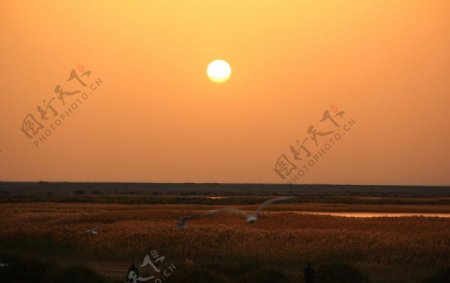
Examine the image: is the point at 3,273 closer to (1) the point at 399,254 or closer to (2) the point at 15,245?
(2) the point at 15,245

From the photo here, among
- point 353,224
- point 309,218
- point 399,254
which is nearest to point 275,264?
point 399,254

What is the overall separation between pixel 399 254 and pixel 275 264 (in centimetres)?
627

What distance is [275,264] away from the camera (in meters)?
35.6

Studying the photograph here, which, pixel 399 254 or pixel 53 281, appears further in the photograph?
pixel 399 254

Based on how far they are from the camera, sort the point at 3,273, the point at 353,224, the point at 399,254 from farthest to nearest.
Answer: the point at 353,224 → the point at 399,254 → the point at 3,273

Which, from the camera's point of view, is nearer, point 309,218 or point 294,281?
point 294,281

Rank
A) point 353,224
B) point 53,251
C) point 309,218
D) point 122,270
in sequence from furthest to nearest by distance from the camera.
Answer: point 309,218 < point 353,224 < point 53,251 < point 122,270

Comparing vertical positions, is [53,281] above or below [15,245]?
below

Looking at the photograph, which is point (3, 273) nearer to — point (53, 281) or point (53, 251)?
point (53, 281)

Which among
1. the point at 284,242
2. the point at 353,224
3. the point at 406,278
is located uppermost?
the point at 353,224

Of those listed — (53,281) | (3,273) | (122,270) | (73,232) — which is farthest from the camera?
(73,232)

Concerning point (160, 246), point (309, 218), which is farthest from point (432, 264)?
point (309, 218)

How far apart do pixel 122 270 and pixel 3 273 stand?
5783mm

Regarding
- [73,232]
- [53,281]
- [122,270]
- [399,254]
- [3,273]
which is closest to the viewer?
[53,281]
